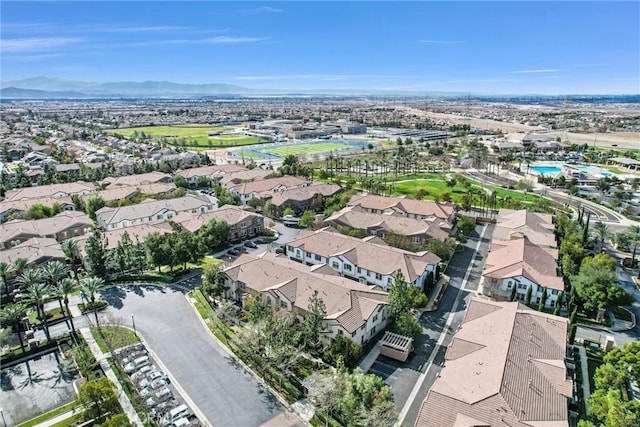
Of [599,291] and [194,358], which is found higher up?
[599,291]

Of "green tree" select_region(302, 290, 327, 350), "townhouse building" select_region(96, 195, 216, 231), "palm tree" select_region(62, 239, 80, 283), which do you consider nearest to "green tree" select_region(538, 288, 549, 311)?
"green tree" select_region(302, 290, 327, 350)

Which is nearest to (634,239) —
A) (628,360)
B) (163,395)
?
(628,360)

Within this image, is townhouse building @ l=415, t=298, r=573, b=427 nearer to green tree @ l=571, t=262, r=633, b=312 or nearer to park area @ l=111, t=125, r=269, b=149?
green tree @ l=571, t=262, r=633, b=312

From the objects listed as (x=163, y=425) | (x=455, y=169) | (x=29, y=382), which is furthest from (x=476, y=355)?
(x=455, y=169)

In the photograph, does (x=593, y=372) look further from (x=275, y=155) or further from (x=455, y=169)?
(x=275, y=155)

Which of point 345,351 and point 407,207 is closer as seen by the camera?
point 345,351

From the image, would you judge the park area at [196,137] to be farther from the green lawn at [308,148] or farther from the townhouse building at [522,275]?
the townhouse building at [522,275]

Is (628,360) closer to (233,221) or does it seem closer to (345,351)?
(345,351)
